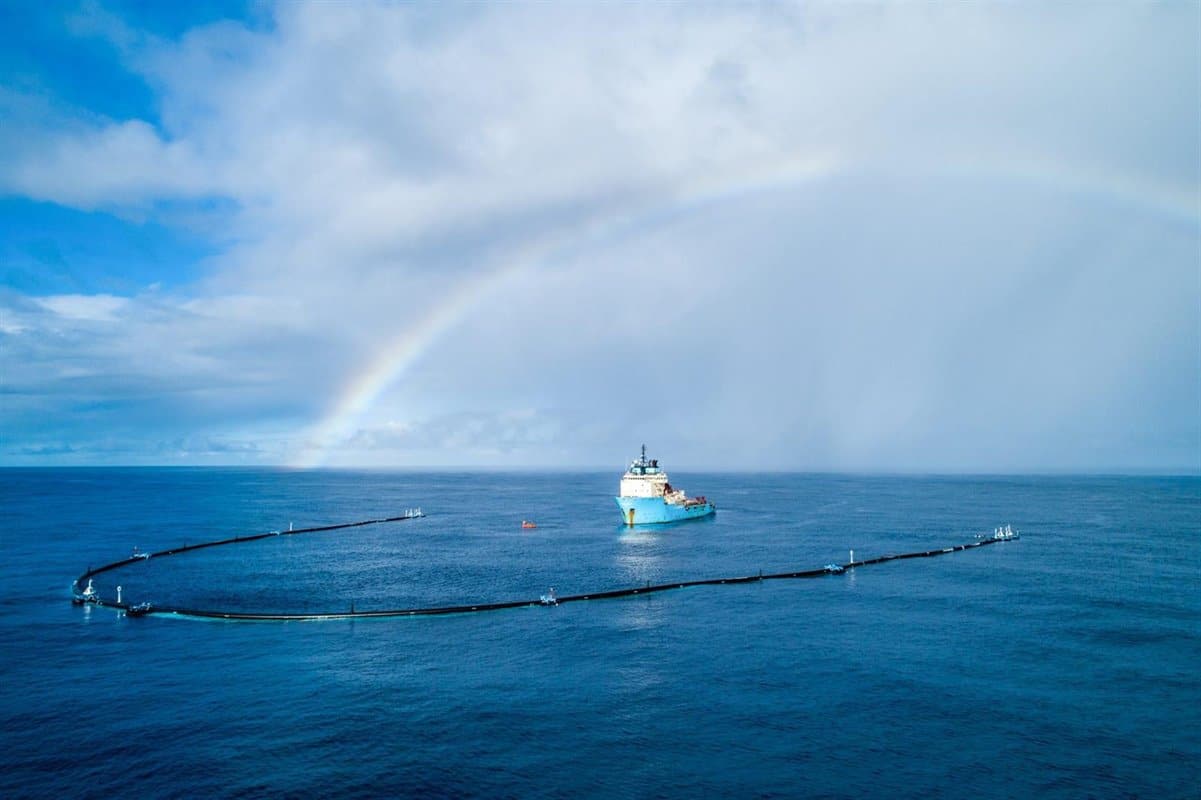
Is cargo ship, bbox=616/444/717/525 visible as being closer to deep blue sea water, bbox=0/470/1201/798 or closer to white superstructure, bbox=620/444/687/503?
white superstructure, bbox=620/444/687/503

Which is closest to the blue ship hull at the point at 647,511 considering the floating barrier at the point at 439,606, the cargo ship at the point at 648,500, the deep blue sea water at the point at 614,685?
the cargo ship at the point at 648,500

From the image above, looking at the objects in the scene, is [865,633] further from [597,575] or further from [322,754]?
[322,754]

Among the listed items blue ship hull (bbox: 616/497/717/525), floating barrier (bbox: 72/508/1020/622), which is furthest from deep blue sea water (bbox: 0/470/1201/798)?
blue ship hull (bbox: 616/497/717/525)

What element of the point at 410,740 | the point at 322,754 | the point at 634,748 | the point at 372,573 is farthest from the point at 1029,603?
the point at 372,573

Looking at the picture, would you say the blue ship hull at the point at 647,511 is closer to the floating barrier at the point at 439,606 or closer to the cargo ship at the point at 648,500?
the cargo ship at the point at 648,500

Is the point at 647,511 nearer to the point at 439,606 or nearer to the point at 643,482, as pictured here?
the point at 643,482
